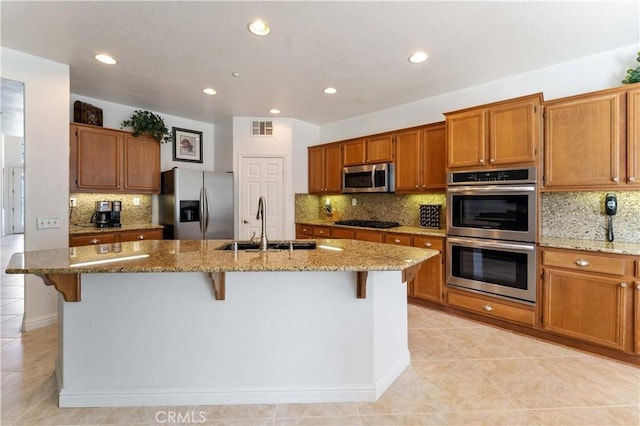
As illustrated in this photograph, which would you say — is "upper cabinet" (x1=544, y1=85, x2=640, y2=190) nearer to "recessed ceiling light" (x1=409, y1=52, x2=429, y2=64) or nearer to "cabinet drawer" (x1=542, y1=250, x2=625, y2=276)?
"cabinet drawer" (x1=542, y1=250, x2=625, y2=276)

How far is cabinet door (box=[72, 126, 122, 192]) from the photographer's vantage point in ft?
11.8

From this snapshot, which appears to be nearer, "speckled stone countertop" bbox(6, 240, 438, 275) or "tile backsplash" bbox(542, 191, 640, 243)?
"speckled stone countertop" bbox(6, 240, 438, 275)

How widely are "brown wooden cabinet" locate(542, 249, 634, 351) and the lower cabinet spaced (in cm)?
444

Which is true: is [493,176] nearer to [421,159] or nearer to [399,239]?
[421,159]

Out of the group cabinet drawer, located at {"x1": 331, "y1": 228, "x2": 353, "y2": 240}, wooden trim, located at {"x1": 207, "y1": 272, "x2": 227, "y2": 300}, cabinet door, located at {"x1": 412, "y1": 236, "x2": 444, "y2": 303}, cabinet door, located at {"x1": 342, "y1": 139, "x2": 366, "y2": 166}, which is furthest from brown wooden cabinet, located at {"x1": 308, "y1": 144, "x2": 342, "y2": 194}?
wooden trim, located at {"x1": 207, "y1": 272, "x2": 227, "y2": 300}

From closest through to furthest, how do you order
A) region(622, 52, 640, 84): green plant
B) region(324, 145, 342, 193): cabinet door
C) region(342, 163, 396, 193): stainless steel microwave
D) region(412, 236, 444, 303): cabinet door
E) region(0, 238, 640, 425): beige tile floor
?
region(0, 238, 640, 425): beige tile floor → region(622, 52, 640, 84): green plant → region(412, 236, 444, 303): cabinet door → region(342, 163, 396, 193): stainless steel microwave → region(324, 145, 342, 193): cabinet door

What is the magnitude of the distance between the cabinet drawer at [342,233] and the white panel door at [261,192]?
3.20 ft

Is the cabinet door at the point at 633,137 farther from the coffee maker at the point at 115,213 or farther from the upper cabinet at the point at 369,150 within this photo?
the coffee maker at the point at 115,213

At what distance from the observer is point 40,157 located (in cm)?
290

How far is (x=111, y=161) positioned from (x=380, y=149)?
360 centimetres

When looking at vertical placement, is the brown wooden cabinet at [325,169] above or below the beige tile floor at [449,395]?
above

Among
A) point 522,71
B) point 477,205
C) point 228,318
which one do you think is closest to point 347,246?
point 228,318

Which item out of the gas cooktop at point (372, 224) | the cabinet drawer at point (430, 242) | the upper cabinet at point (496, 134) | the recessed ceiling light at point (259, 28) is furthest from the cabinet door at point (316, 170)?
the recessed ceiling light at point (259, 28)

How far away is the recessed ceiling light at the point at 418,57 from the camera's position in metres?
2.78
